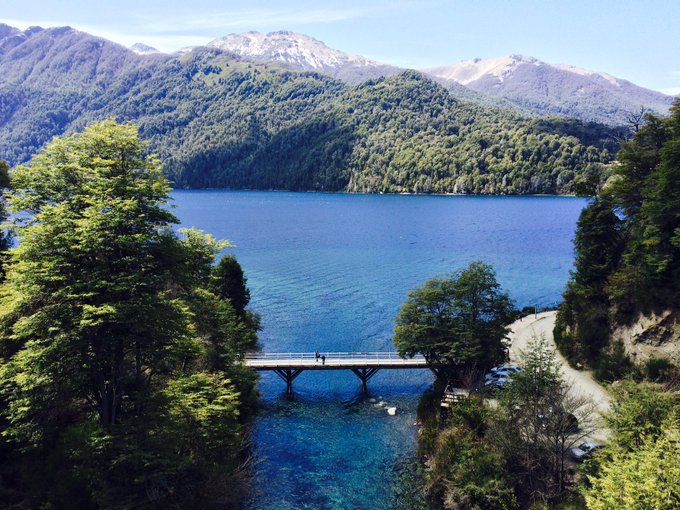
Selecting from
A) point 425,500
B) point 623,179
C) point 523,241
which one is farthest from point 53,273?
point 523,241

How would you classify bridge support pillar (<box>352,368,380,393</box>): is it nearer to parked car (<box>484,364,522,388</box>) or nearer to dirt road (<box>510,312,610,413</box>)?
parked car (<box>484,364,522,388</box>)

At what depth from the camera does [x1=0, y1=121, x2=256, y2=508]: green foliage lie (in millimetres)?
23234

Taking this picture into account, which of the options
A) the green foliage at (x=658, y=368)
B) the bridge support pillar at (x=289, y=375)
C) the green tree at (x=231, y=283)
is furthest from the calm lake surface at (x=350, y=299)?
the green foliage at (x=658, y=368)

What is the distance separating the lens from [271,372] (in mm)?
53000

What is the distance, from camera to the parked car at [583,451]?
29.1 meters

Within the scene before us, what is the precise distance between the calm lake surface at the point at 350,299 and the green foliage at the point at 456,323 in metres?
6.06

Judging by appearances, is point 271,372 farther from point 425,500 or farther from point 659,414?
point 659,414

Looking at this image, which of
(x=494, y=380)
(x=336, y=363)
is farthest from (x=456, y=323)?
(x=336, y=363)

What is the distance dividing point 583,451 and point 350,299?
4738cm

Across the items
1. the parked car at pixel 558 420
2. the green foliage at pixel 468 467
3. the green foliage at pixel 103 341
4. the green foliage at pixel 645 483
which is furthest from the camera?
the green foliage at pixel 468 467

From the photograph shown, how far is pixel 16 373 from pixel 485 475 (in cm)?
2729

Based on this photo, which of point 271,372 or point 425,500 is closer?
point 425,500

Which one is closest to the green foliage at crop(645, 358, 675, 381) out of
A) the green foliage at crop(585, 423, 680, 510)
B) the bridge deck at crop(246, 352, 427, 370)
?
the green foliage at crop(585, 423, 680, 510)

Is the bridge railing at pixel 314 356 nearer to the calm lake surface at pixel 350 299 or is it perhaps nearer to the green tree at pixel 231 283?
the calm lake surface at pixel 350 299
